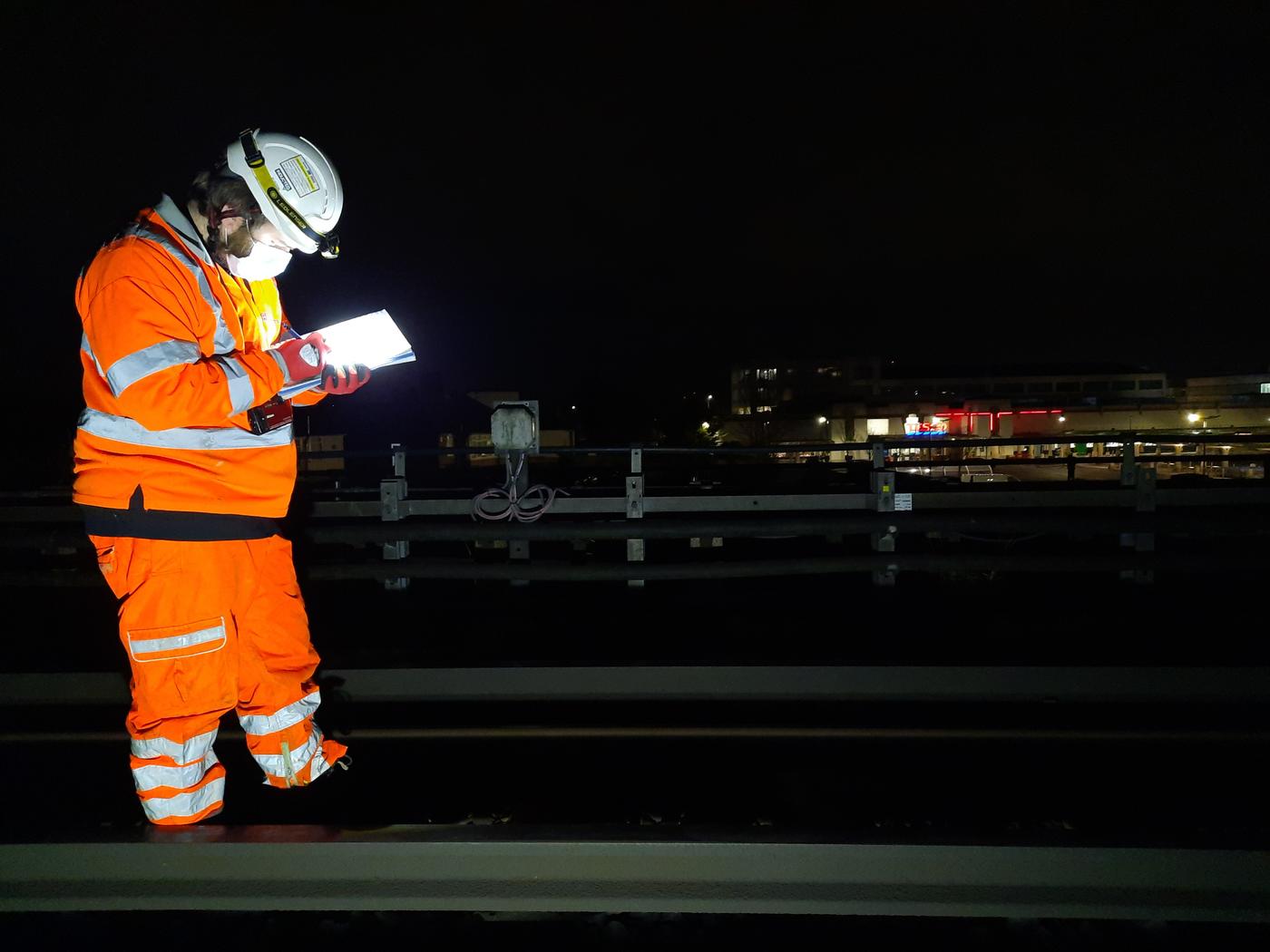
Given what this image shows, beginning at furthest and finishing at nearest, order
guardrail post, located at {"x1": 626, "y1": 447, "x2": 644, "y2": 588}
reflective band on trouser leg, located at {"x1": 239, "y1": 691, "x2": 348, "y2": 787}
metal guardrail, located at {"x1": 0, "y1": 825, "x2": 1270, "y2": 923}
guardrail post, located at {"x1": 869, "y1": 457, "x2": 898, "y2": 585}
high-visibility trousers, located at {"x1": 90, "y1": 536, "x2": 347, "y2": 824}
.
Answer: guardrail post, located at {"x1": 626, "y1": 447, "x2": 644, "y2": 588} < guardrail post, located at {"x1": 869, "y1": 457, "x2": 898, "y2": 585} < reflective band on trouser leg, located at {"x1": 239, "y1": 691, "x2": 348, "y2": 787} < high-visibility trousers, located at {"x1": 90, "y1": 536, "x2": 347, "y2": 824} < metal guardrail, located at {"x1": 0, "y1": 825, "x2": 1270, "y2": 923}

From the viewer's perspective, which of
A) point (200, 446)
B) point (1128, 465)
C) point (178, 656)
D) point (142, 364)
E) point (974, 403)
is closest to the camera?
point (142, 364)

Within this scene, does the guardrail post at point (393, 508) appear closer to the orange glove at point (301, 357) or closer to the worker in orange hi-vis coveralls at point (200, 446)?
the worker in orange hi-vis coveralls at point (200, 446)

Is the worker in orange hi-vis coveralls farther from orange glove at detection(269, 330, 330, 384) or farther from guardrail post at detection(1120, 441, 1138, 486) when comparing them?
guardrail post at detection(1120, 441, 1138, 486)

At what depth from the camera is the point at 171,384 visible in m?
2.22

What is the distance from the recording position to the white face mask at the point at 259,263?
2.69 meters

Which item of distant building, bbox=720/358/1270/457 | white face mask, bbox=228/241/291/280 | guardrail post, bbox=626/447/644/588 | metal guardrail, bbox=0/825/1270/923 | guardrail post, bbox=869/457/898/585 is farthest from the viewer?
distant building, bbox=720/358/1270/457

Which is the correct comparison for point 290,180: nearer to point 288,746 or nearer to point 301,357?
point 301,357

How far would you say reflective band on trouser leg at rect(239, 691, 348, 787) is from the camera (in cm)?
279

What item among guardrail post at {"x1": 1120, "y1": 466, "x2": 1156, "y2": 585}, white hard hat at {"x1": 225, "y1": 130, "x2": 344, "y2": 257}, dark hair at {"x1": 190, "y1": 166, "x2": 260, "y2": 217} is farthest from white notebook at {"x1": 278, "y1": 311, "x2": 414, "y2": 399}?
guardrail post at {"x1": 1120, "y1": 466, "x2": 1156, "y2": 585}

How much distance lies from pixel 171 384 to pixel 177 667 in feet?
2.68

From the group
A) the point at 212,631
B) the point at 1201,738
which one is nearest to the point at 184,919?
the point at 212,631

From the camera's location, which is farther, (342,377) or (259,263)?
(259,263)

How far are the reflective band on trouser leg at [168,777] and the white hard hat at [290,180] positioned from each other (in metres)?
1.61

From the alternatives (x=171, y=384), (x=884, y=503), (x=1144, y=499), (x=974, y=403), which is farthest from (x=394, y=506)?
(x=974, y=403)
